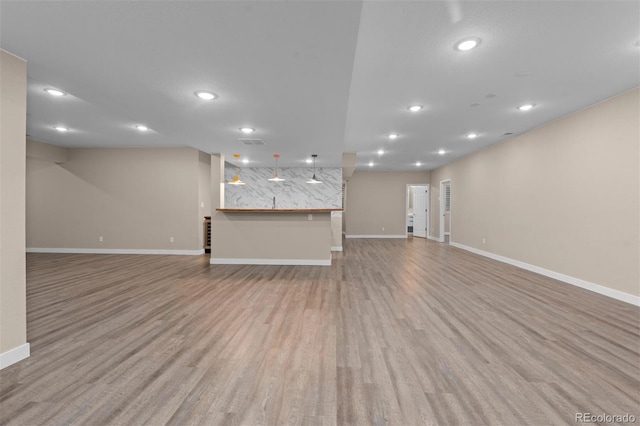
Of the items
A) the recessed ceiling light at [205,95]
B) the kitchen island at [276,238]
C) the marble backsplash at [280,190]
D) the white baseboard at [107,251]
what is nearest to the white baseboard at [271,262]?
the kitchen island at [276,238]

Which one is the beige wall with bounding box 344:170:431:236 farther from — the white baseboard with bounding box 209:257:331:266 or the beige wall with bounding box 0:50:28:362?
the beige wall with bounding box 0:50:28:362

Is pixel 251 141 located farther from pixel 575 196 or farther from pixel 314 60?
pixel 575 196

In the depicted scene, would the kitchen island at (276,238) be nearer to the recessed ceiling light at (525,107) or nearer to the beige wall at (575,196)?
the recessed ceiling light at (525,107)

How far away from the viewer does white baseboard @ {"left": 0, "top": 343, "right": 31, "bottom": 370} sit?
215 cm

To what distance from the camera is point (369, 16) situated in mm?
2250

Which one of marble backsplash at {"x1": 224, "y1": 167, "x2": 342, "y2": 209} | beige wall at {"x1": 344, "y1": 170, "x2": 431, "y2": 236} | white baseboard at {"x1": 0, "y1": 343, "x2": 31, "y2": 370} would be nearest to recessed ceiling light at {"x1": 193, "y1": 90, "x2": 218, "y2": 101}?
white baseboard at {"x1": 0, "y1": 343, "x2": 31, "y2": 370}

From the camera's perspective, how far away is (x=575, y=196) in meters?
4.55

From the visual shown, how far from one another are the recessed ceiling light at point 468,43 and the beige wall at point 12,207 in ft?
12.0

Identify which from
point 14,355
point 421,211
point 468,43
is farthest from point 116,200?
point 421,211

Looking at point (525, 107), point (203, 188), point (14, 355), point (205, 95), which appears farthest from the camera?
point (203, 188)

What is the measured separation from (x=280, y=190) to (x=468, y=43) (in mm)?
6907

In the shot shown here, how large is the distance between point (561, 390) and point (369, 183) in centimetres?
1010

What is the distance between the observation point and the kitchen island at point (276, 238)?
623 cm

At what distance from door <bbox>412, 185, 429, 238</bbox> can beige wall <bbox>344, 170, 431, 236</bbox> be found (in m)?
0.53
